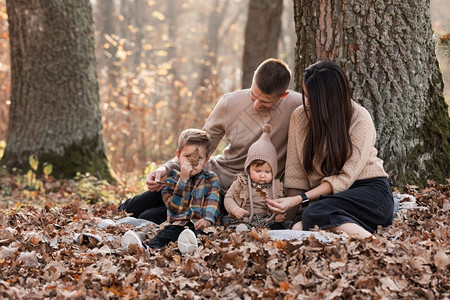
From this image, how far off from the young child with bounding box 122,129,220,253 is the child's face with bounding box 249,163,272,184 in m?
0.36

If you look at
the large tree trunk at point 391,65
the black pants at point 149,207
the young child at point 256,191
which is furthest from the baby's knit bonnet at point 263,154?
the large tree trunk at point 391,65

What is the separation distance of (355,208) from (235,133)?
54.7 inches

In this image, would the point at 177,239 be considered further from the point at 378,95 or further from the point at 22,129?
the point at 22,129

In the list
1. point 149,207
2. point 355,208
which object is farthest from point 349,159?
point 149,207

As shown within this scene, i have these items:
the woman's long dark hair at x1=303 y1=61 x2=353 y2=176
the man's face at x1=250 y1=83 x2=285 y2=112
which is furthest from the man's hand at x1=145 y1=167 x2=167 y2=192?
the woman's long dark hair at x1=303 y1=61 x2=353 y2=176

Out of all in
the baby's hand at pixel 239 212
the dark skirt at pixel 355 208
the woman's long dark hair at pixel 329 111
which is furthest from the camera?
the baby's hand at pixel 239 212

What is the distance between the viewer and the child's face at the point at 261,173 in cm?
460

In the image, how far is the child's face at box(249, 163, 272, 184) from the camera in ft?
15.1

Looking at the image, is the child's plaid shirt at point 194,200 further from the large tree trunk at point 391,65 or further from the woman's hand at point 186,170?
the large tree trunk at point 391,65

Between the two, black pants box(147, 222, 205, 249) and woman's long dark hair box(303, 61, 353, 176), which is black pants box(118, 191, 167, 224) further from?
woman's long dark hair box(303, 61, 353, 176)

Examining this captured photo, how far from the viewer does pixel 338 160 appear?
4.46m

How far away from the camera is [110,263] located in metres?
3.76

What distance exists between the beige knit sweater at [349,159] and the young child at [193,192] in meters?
0.67

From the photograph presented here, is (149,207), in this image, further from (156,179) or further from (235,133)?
(235,133)
